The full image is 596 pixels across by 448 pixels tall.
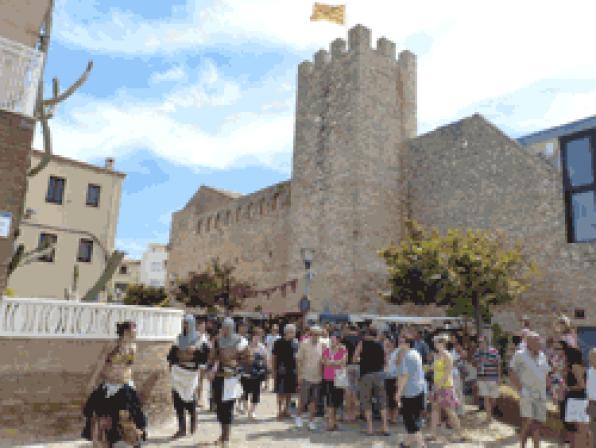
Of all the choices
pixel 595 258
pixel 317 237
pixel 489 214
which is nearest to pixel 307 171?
pixel 317 237

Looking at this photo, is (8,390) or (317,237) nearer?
(8,390)

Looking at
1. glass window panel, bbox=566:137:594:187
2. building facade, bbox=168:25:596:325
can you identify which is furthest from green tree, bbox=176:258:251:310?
glass window panel, bbox=566:137:594:187

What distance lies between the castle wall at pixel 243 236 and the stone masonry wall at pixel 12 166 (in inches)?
700

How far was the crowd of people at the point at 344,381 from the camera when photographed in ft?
15.4

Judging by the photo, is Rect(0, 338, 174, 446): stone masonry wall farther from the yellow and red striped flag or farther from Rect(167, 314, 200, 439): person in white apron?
the yellow and red striped flag

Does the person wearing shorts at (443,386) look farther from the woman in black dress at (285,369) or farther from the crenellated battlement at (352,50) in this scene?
the crenellated battlement at (352,50)

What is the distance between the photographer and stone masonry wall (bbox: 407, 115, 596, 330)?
15555 mm

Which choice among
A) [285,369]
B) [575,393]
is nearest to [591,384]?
[575,393]

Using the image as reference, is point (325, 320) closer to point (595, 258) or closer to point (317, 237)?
point (317, 237)

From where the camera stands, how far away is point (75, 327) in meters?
6.17

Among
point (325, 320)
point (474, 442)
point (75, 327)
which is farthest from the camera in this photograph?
point (325, 320)

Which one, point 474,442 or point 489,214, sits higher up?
point 489,214

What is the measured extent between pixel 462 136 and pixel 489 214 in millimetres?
3455

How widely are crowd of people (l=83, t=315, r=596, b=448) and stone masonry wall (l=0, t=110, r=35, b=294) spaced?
2145mm
